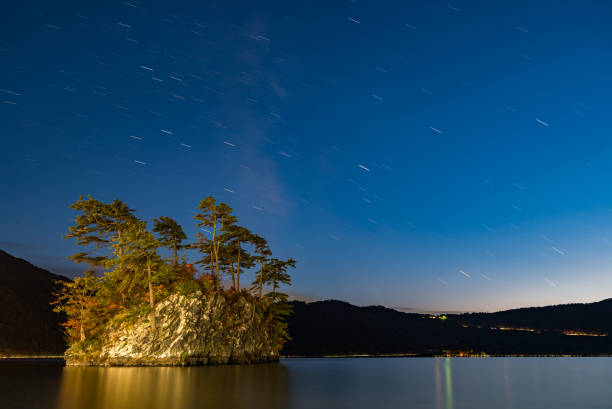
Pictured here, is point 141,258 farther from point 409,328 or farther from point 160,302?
point 409,328

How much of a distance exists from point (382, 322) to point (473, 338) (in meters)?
37.2

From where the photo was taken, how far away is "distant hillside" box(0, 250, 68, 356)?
11469 centimetres

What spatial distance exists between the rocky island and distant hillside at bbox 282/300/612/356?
9503cm

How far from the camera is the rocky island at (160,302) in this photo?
5134cm

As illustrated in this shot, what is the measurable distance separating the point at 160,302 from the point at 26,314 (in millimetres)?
95966

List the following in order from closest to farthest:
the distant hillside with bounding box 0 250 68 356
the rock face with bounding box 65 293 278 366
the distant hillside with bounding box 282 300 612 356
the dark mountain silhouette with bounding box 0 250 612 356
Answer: the rock face with bounding box 65 293 278 366, the distant hillside with bounding box 0 250 68 356, the dark mountain silhouette with bounding box 0 250 612 356, the distant hillside with bounding box 282 300 612 356

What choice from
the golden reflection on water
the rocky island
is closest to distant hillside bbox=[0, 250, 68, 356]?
the rocky island

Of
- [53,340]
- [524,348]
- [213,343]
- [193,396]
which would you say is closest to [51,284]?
[53,340]

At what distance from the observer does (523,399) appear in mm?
24672

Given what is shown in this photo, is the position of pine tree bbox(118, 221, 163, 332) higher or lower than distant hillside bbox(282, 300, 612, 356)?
higher

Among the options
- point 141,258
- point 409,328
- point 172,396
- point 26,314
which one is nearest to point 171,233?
point 141,258

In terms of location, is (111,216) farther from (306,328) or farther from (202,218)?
(306,328)

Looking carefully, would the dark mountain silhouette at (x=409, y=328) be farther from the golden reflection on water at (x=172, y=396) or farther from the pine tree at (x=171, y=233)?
the golden reflection on water at (x=172, y=396)

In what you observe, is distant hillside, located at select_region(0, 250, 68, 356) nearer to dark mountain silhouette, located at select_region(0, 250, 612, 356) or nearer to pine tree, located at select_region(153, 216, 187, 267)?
dark mountain silhouette, located at select_region(0, 250, 612, 356)
